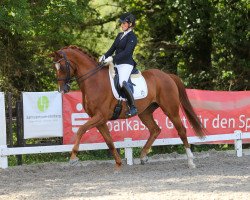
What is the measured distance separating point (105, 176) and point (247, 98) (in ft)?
18.2

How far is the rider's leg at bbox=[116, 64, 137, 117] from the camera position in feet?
39.8

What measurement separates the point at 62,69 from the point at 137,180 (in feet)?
9.02

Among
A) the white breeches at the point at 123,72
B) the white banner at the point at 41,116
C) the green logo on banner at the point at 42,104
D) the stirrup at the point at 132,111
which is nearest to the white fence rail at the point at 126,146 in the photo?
the white banner at the point at 41,116

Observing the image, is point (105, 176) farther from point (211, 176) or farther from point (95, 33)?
point (95, 33)

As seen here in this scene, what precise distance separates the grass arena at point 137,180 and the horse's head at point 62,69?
172 cm

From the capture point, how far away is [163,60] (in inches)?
889

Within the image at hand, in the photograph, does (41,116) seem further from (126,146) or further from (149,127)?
(149,127)

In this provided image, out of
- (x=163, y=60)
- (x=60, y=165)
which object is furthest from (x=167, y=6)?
(x=60, y=165)

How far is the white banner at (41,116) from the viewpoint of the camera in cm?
1348

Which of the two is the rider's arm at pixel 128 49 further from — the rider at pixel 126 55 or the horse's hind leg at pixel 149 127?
the horse's hind leg at pixel 149 127

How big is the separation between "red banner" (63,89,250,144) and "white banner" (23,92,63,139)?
0.23m

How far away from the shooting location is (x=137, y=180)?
10789 millimetres

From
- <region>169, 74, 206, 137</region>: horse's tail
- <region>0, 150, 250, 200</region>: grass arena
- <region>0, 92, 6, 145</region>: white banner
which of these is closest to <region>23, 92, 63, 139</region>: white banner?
<region>0, 92, 6, 145</region>: white banner

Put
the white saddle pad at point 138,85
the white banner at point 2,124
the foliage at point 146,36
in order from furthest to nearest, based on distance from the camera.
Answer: the foliage at point 146,36 < the white banner at point 2,124 < the white saddle pad at point 138,85
